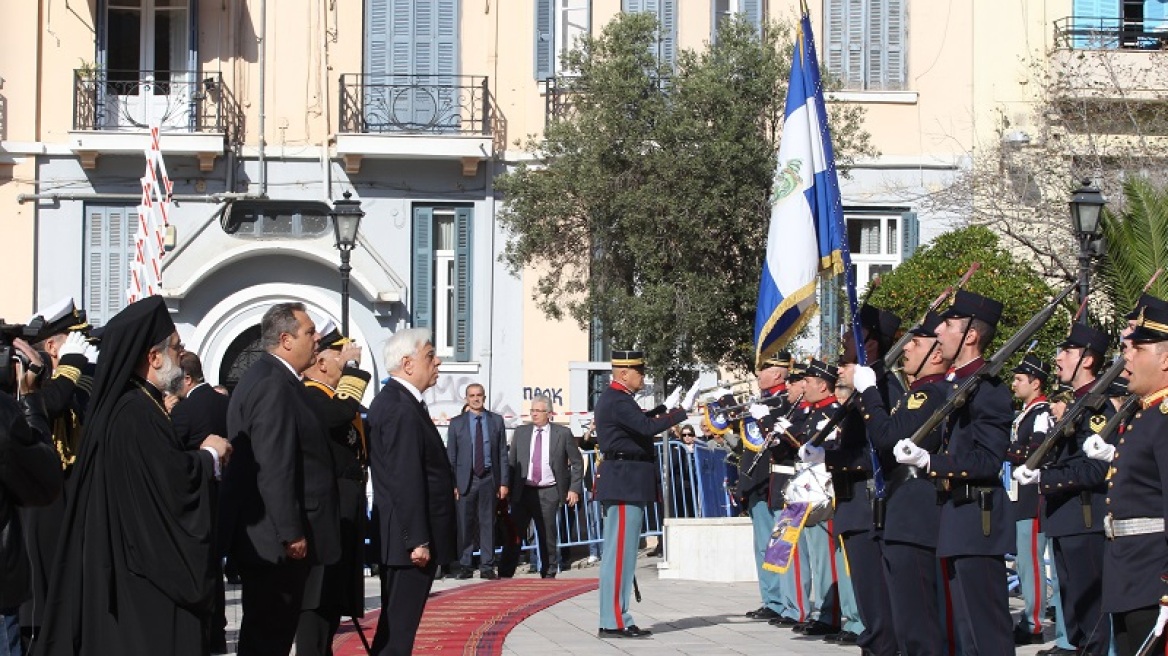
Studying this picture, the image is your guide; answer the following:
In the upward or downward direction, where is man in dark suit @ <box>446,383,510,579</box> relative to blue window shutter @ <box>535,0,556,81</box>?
downward

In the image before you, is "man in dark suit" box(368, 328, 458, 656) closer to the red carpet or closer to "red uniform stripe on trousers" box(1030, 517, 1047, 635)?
the red carpet

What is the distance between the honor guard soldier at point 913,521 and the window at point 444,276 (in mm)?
17061

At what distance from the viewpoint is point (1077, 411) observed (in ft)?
35.7

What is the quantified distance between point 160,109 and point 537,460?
9014mm

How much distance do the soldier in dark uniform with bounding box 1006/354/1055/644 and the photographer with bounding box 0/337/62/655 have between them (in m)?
6.82

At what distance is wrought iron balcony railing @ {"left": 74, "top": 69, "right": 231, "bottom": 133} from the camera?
26.3 m

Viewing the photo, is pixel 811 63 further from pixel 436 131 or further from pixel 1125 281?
pixel 436 131

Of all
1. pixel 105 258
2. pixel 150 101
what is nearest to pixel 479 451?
pixel 105 258

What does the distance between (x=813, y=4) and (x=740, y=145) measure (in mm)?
4366

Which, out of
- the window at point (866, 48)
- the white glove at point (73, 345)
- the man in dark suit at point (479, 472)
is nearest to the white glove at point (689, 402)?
the white glove at point (73, 345)

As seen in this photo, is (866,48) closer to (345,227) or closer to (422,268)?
(422,268)

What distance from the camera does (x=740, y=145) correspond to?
24.3 m

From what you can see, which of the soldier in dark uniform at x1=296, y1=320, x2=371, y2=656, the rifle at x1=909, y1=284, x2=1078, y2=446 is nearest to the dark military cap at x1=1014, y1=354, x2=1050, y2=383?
the rifle at x1=909, y1=284, x2=1078, y2=446

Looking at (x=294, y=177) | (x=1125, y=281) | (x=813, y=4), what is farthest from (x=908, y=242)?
(x=294, y=177)
